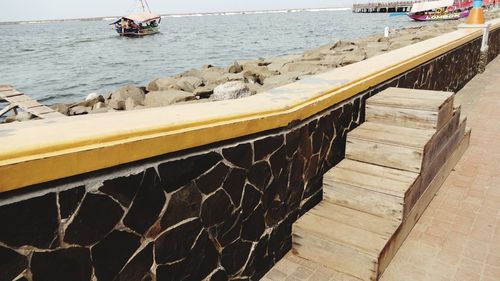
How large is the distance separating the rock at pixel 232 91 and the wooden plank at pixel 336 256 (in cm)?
506

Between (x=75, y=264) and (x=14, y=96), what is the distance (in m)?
13.6

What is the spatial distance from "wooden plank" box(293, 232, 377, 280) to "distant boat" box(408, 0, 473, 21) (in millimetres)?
73161

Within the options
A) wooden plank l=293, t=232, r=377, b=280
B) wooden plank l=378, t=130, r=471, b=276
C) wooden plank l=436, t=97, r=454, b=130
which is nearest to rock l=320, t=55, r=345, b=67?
wooden plank l=378, t=130, r=471, b=276

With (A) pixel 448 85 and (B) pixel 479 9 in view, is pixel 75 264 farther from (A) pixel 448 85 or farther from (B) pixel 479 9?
(B) pixel 479 9

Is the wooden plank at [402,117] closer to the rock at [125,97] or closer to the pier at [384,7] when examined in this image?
the rock at [125,97]

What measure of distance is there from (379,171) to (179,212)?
7.09ft

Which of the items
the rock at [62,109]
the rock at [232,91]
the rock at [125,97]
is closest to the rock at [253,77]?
the rock at [232,91]

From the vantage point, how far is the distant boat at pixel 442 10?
66000 mm

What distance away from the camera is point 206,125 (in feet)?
7.81

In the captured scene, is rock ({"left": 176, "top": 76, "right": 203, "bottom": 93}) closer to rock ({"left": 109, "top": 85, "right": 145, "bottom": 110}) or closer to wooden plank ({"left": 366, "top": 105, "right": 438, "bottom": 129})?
rock ({"left": 109, "top": 85, "right": 145, "bottom": 110})

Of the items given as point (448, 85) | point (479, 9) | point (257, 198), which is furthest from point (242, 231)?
point (479, 9)

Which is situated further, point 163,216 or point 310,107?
point 310,107

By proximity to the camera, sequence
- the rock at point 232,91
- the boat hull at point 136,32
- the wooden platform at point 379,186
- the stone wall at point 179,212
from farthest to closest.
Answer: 1. the boat hull at point 136,32
2. the rock at point 232,91
3. the wooden platform at point 379,186
4. the stone wall at point 179,212

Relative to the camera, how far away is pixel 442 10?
66.6m
